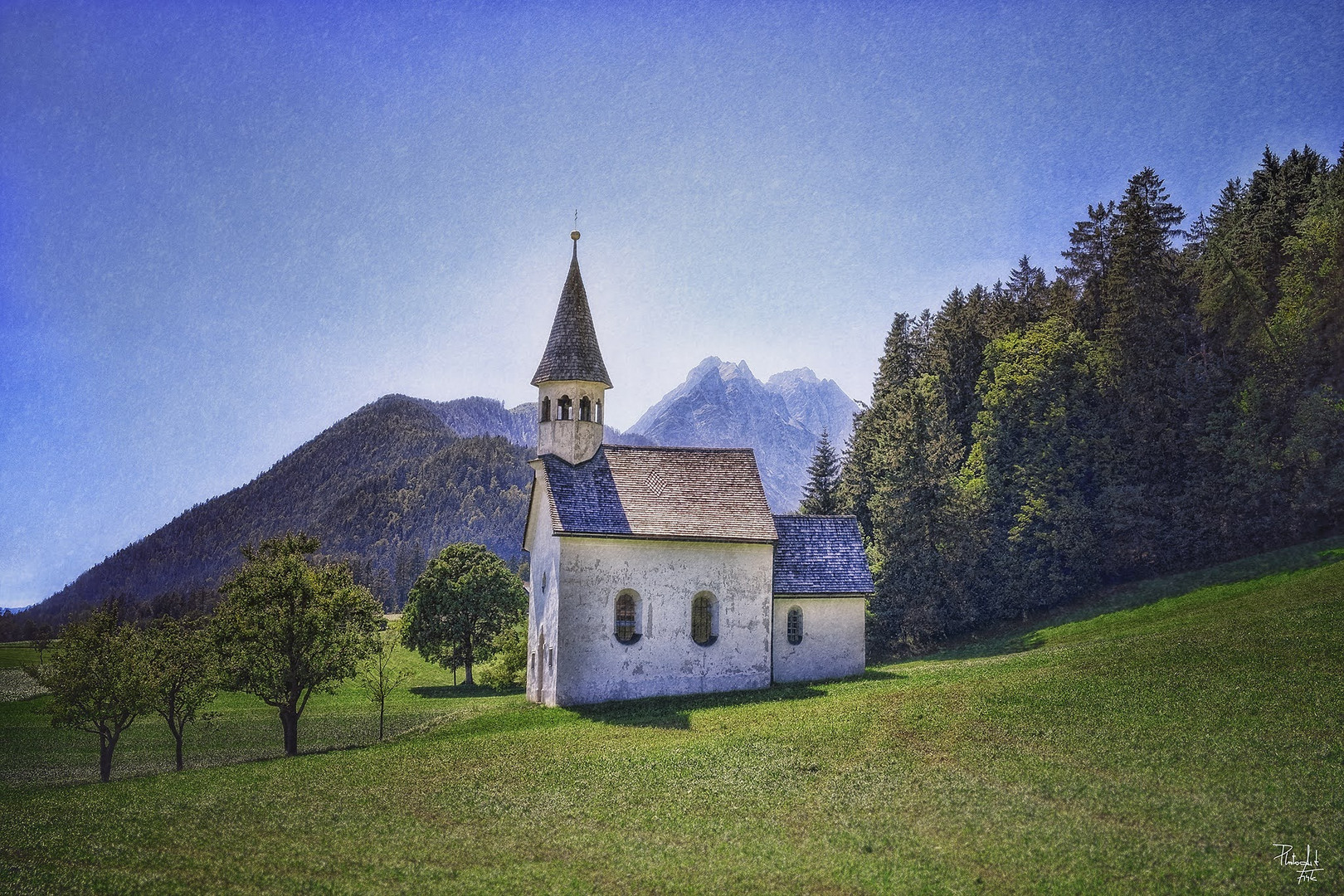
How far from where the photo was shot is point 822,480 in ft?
222

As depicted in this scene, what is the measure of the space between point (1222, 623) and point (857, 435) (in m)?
33.9

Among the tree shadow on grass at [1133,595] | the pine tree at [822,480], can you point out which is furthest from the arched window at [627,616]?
the pine tree at [822,480]

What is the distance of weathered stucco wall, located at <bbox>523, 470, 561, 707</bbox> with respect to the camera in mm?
34594

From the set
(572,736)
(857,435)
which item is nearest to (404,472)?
(857,435)

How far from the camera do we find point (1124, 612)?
45.0 m

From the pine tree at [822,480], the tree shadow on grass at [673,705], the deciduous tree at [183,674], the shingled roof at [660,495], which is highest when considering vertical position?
the pine tree at [822,480]

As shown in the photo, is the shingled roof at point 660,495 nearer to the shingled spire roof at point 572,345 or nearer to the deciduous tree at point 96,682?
the shingled spire roof at point 572,345

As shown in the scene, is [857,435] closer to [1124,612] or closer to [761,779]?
[1124,612]

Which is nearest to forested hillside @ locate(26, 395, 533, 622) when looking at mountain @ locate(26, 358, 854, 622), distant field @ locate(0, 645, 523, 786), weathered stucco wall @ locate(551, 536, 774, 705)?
mountain @ locate(26, 358, 854, 622)

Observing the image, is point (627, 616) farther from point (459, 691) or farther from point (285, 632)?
point (459, 691)

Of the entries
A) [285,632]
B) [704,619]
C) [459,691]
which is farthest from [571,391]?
[459,691]

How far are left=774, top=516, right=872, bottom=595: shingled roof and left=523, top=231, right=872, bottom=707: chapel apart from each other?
2.9 inches

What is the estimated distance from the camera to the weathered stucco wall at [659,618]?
33906mm

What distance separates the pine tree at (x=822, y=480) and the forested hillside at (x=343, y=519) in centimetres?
8936
